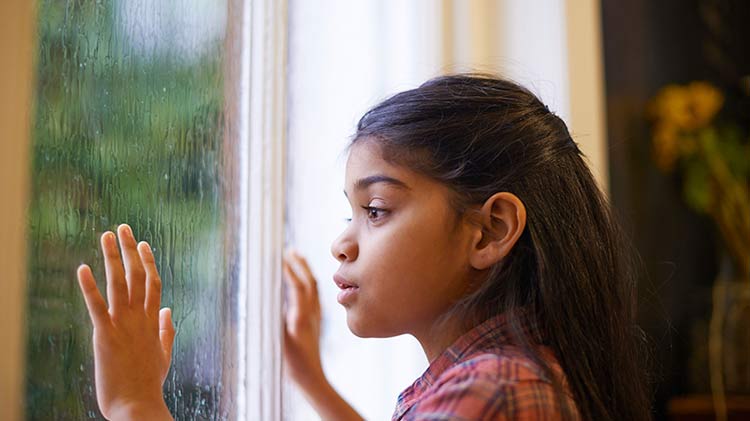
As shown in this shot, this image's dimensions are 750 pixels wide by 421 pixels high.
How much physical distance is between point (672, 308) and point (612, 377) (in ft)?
4.28

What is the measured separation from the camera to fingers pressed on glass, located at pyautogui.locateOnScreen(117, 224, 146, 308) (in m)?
0.67

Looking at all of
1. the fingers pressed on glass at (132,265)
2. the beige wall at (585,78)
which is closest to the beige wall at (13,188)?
the fingers pressed on glass at (132,265)

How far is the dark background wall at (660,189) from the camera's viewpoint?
6.37 feet

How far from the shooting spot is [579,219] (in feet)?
2.67

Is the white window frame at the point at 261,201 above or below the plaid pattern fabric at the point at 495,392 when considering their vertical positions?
above

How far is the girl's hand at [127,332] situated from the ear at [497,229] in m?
0.28

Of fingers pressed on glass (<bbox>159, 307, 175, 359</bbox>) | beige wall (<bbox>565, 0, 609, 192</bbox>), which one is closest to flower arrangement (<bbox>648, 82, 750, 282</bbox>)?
beige wall (<bbox>565, 0, 609, 192</bbox>)

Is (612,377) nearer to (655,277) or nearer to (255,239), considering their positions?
(255,239)

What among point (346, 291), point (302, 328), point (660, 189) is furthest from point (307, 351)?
point (660, 189)

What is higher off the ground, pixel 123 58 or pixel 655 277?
pixel 123 58

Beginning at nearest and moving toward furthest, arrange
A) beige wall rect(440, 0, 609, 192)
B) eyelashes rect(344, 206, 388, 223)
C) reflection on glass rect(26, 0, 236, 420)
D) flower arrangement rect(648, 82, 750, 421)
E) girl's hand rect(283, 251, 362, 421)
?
reflection on glass rect(26, 0, 236, 420) < eyelashes rect(344, 206, 388, 223) < girl's hand rect(283, 251, 362, 421) < beige wall rect(440, 0, 609, 192) < flower arrangement rect(648, 82, 750, 421)

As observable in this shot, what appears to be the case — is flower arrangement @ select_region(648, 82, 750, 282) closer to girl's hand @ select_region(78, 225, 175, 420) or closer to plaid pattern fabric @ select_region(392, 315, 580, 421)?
plaid pattern fabric @ select_region(392, 315, 580, 421)

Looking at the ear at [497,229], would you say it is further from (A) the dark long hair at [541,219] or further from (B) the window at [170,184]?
(B) the window at [170,184]

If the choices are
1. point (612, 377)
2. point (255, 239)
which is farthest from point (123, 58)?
point (612, 377)
